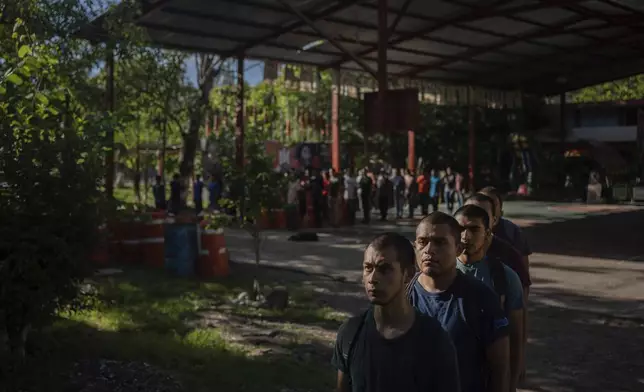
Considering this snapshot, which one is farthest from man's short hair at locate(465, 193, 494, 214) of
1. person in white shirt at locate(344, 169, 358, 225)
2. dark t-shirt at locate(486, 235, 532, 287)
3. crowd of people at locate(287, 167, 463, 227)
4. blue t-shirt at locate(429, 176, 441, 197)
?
blue t-shirt at locate(429, 176, 441, 197)

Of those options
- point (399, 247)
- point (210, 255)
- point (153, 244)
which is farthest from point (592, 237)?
point (399, 247)

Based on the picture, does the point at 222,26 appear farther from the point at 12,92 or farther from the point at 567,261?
the point at 12,92

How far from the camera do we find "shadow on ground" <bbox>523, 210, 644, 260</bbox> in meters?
15.0

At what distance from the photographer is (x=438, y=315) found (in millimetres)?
3088

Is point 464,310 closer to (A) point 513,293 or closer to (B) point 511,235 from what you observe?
(A) point 513,293

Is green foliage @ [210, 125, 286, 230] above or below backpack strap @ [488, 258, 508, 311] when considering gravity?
above

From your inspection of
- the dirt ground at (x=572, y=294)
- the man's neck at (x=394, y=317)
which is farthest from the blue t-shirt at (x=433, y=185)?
the man's neck at (x=394, y=317)

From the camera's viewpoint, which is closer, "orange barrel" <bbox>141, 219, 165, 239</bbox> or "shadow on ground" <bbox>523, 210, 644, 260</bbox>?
"orange barrel" <bbox>141, 219, 165, 239</bbox>

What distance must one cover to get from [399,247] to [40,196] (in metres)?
3.63

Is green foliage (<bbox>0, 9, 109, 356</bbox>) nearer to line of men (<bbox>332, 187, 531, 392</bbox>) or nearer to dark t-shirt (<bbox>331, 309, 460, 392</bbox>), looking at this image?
line of men (<bbox>332, 187, 531, 392</bbox>)

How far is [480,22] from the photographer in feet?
71.3

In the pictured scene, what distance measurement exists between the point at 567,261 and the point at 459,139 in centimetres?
2570

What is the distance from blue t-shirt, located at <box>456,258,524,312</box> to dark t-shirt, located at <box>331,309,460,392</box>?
47.3 inches

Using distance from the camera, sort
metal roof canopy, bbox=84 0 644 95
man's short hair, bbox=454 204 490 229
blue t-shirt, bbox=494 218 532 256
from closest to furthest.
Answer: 1. man's short hair, bbox=454 204 490 229
2. blue t-shirt, bbox=494 218 532 256
3. metal roof canopy, bbox=84 0 644 95
